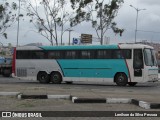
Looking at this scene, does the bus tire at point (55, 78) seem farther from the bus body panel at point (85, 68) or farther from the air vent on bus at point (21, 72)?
the air vent on bus at point (21, 72)

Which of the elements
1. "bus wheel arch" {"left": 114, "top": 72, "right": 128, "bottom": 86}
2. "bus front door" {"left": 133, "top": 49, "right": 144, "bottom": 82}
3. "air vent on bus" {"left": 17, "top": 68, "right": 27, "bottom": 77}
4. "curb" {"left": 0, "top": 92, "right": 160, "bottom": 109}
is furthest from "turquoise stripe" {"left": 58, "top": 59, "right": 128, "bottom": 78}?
"curb" {"left": 0, "top": 92, "right": 160, "bottom": 109}

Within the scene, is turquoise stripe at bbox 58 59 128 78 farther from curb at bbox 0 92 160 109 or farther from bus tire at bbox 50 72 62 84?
curb at bbox 0 92 160 109

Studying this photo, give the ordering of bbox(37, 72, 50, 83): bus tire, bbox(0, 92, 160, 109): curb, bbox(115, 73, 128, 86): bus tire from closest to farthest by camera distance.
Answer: bbox(0, 92, 160, 109): curb, bbox(115, 73, 128, 86): bus tire, bbox(37, 72, 50, 83): bus tire

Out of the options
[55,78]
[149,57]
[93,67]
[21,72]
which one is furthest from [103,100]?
[21,72]

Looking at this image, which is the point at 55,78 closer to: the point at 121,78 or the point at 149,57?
the point at 121,78

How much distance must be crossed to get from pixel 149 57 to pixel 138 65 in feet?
3.63

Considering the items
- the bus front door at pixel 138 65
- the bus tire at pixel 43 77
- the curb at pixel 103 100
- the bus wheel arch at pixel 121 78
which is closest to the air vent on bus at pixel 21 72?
the bus tire at pixel 43 77

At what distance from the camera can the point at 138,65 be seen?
97.5 feet

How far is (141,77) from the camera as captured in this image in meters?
Result: 29.6

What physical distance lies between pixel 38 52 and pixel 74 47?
126 inches

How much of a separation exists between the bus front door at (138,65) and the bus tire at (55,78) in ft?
20.0

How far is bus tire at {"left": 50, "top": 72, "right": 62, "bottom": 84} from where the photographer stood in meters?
32.7

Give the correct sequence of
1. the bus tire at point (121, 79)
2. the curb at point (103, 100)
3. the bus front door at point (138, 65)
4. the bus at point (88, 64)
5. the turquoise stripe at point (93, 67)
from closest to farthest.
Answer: the curb at point (103, 100), the bus front door at point (138, 65), the bus at point (88, 64), the bus tire at point (121, 79), the turquoise stripe at point (93, 67)

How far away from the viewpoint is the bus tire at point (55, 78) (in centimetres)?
3266
